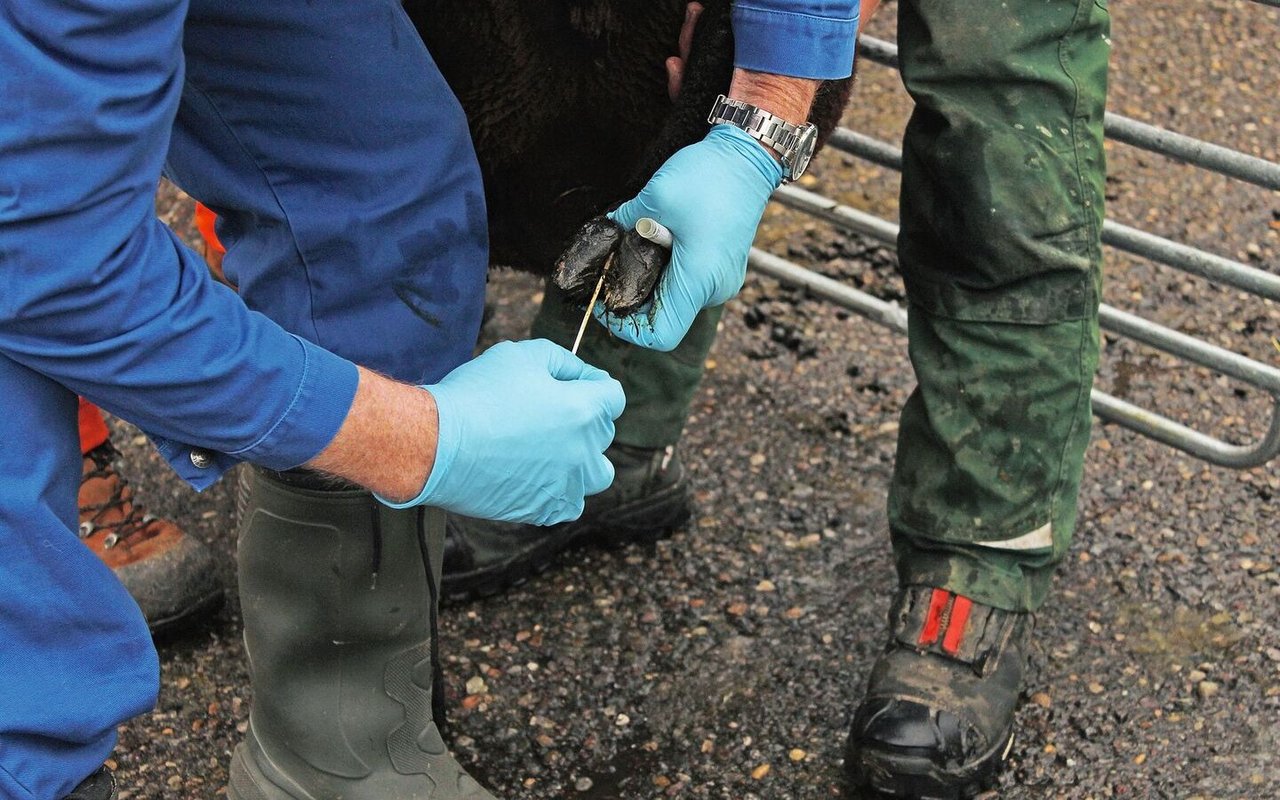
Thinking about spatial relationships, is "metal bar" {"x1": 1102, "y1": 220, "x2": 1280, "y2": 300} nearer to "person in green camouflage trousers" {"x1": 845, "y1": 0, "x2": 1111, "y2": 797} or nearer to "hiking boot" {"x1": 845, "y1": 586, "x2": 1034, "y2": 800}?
"person in green camouflage trousers" {"x1": 845, "y1": 0, "x2": 1111, "y2": 797}

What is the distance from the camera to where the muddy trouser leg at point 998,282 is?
5.55 ft

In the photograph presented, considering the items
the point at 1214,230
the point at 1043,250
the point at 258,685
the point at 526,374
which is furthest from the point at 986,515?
the point at 1214,230

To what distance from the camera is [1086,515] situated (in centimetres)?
228

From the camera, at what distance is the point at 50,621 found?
1.15 m

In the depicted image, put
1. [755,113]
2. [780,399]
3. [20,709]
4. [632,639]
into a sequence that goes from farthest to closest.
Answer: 1. [780,399]
2. [632,639]
3. [755,113]
4. [20,709]

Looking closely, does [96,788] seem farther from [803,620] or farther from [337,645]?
[803,620]

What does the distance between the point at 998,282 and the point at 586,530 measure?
0.77 meters

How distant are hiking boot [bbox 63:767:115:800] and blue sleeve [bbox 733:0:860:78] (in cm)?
96

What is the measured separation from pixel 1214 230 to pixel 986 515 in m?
1.63

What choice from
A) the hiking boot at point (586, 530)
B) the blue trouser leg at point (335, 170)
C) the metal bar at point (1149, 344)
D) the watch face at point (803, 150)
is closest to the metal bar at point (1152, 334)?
the metal bar at point (1149, 344)

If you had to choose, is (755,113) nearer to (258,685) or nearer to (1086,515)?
(258,685)

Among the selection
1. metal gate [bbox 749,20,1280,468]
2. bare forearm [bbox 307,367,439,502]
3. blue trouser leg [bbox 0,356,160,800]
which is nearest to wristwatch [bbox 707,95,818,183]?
bare forearm [bbox 307,367,439,502]

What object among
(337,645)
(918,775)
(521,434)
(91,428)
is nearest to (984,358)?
(918,775)

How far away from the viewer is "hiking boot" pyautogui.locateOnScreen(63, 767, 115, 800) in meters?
1.23
